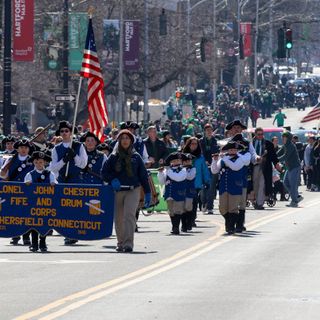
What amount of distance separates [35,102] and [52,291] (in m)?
49.2

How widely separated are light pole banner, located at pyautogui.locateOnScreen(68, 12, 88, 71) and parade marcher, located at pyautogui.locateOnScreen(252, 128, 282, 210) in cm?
1690

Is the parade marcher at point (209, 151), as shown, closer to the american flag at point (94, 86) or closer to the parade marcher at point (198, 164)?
the parade marcher at point (198, 164)

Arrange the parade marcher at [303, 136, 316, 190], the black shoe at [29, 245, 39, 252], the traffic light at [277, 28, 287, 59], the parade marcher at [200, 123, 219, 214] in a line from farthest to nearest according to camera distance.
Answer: the traffic light at [277, 28, 287, 59] < the parade marcher at [303, 136, 316, 190] < the parade marcher at [200, 123, 219, 214] < the black shoe at [29, 245, 39, 252]

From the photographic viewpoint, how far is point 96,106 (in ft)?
92.2

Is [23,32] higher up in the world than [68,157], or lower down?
higher up

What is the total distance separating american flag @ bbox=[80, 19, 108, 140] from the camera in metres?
26.3

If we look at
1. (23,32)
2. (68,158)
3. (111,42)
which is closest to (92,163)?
(68,158)

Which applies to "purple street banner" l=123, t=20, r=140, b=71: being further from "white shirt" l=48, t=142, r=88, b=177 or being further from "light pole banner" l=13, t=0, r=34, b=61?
"white shirt" l=48, t=142, r=88, b=177

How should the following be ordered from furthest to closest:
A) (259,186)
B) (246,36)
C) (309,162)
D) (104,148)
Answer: (246,36), (309,162), (259,186), (104,148)

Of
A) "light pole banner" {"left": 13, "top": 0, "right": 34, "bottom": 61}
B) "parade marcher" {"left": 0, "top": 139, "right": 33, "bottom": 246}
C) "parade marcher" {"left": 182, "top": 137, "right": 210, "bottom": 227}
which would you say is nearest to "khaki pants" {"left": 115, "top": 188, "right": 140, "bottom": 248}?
"parade marcher" {"left": 0, "top": 139, "right": 33, "bottom": 246}

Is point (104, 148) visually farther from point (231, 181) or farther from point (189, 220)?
point (231, 181)

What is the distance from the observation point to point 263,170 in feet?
110

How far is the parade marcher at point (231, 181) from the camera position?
2430 cm

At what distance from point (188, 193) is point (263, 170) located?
8250 millimetres
